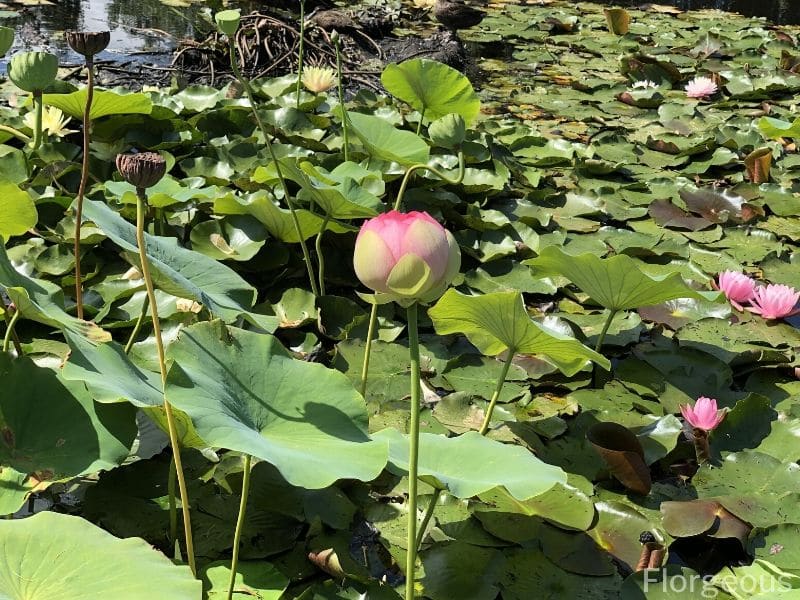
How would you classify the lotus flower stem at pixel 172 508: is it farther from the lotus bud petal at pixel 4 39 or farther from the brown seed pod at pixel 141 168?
the lotus bud petal at pixel 4 39

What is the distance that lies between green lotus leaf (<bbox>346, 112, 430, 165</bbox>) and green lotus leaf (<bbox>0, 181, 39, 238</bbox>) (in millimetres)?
1056

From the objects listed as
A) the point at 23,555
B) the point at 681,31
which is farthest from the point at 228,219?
the point at 681,31

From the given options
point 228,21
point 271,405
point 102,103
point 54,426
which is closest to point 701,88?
point 102,103

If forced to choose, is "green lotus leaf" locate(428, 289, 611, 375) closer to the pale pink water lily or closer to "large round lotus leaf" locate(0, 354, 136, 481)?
"large round lotus leaf" locate(0, 354, 136, 481)

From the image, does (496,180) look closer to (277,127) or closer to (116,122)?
(277,127)

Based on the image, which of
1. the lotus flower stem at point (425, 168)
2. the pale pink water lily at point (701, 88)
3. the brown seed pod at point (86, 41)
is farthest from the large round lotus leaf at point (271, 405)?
the pale pink water lily at point (701, 88)

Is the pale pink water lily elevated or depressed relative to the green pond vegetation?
depressed

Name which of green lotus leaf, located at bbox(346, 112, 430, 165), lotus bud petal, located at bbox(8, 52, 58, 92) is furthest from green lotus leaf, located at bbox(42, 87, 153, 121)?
green lotus leaf, located at bbox(346, 112, 430, 165)

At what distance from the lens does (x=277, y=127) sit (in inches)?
114

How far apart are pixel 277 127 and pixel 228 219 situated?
759 millimetres

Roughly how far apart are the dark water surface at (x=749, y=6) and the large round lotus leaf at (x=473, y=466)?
7.29m

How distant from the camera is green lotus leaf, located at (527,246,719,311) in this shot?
1.72m

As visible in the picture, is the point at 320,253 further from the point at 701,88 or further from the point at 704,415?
the point at 701,88

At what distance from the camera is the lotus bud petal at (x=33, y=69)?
6.23ft
